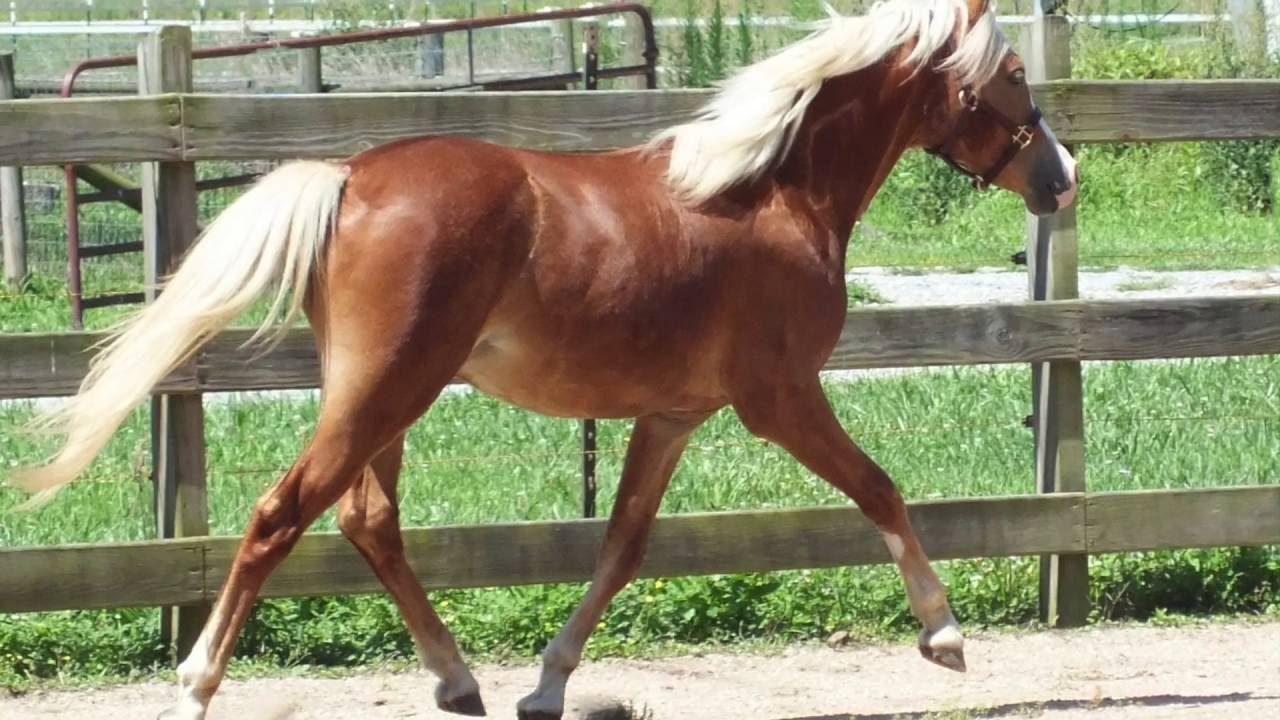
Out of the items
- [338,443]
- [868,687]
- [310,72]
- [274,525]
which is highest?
[310,72]

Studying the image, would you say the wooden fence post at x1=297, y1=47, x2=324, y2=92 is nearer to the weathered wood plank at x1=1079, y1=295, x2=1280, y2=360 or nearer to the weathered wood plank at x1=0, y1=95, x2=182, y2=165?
the weathered wood plank at x1=0, y1=95, x2=182, y2=165

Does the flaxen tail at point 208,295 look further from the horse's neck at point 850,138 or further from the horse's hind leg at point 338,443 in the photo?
the horse's neck at point 850,138

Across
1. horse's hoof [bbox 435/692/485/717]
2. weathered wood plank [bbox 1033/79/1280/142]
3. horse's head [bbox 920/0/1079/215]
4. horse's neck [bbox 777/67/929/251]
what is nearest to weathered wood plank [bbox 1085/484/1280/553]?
weathered wood plank [bbox 1033/79/1280/142]

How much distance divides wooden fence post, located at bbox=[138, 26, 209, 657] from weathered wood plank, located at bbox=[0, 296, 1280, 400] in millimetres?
170

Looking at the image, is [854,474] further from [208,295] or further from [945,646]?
[208,295]

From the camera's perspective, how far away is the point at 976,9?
490 centimetres

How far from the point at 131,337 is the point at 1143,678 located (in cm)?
319

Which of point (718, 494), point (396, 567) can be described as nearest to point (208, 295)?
point (396, 567)

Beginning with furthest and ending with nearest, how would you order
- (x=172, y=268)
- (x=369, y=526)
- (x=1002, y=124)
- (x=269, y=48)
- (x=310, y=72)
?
(x=310, y=72) → (x=269, y=48) → (x=172, y=268) → (x=1002, y=124) → (x=369, y=526)

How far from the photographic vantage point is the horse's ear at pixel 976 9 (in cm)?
489

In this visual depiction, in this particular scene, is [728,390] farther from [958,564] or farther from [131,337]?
[958,564]

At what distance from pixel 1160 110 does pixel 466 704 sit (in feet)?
9.87

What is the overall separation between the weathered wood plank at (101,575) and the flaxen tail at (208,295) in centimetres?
96

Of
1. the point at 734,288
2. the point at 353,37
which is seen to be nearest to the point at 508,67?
the point at 353,37
